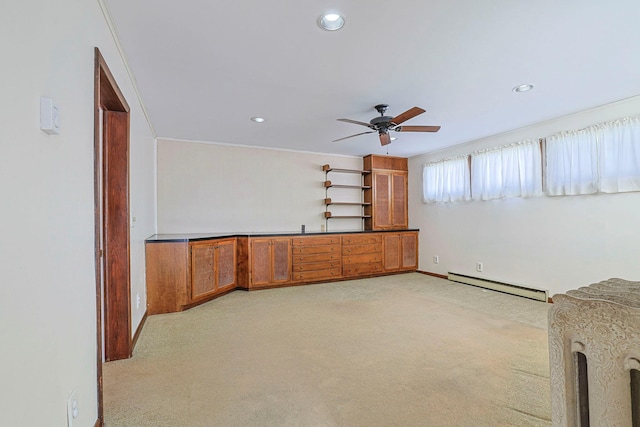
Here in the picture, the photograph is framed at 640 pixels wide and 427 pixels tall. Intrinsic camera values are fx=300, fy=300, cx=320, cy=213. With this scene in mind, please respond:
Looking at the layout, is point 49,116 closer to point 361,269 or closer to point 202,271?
point 202,271

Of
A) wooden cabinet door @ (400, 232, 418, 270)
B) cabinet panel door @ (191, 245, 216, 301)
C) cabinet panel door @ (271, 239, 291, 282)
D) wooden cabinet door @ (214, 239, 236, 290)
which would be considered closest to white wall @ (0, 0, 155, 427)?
A: cabinet panel door @ (191, 245, 216, 301)

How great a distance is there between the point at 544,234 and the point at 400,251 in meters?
2.52

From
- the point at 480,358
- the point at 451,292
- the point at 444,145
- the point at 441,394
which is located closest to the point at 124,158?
the point at 441,394

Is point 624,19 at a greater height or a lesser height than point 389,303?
greater

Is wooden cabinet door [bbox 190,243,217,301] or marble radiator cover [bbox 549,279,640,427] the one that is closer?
marble radiator cover [bbox 549,279,640,427]

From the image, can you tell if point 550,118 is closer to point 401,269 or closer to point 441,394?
point 401,269

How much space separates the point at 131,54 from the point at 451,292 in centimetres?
488

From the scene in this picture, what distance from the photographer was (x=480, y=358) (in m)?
2.43

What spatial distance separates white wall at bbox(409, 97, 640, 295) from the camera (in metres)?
3.45

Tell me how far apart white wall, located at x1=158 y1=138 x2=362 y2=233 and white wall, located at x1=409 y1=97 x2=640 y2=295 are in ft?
6.55

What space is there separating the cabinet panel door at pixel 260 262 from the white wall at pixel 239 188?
0.74m

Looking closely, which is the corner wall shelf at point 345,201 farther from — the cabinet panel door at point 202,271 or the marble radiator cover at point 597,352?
the marble radiator cover at point 597,352

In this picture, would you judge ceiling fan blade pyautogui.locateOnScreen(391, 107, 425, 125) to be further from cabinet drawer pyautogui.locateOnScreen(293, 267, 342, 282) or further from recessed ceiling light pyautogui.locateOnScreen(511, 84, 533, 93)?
cabinet drawer pyautogui.locateOnScreen(293, 267, 342, 282)

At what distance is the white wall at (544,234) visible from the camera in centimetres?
345
